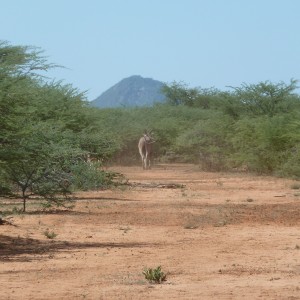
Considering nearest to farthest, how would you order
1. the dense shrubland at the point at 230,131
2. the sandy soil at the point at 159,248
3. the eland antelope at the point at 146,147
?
the sandy soil at the point at 159,248
the dense shrubland at the point at 230,131
the eland antelope at the point at 146,147

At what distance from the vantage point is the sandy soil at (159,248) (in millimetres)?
12977

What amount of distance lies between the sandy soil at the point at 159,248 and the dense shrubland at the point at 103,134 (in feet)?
3.12

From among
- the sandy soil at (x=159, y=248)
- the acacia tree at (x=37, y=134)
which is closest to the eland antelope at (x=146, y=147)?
the acacia tree at (x=37, y=134)

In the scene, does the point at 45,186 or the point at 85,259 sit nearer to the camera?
the point at 85,259

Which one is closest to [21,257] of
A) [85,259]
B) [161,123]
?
[85,259]

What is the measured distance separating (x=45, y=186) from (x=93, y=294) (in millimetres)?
13664

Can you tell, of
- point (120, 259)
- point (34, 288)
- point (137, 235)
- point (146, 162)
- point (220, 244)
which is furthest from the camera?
point (146, 162)

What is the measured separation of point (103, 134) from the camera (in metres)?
37.9

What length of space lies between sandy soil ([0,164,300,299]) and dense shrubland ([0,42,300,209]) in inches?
37.4

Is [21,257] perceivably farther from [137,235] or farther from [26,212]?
[26,212]

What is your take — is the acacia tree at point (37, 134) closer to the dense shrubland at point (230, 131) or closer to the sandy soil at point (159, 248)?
the sandy soil at point (159, 248)

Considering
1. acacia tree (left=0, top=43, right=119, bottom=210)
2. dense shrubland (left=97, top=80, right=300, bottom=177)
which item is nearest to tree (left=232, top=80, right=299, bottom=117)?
dense shrubland (left=97, top=80, right=300, bottom=177)

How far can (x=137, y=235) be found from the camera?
21062 millimetres

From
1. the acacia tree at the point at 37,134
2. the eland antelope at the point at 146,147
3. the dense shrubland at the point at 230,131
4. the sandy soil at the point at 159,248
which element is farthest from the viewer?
the eland antelope at the point at 146,147
